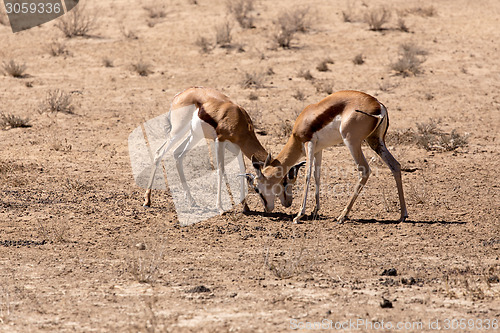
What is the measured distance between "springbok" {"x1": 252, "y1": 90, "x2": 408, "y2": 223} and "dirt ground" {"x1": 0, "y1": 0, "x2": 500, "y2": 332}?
48cm

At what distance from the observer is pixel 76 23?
20.0m

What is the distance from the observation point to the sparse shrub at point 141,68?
1711cm

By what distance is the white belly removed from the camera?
884 cm

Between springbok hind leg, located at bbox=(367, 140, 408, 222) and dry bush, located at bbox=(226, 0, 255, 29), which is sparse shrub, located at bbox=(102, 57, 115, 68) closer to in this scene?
dry bush, located at bbox=(226, 0, 255, 29)

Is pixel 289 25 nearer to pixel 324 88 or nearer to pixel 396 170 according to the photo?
pixel 324 88

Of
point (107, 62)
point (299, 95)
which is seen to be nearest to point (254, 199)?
point (299, 95)

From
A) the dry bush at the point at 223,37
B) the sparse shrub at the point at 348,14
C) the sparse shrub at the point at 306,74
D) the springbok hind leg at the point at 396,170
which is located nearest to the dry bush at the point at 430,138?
the sparse shrub at the point at 306,74

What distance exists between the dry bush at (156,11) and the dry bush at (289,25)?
3932 mm

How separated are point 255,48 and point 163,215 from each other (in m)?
10.3

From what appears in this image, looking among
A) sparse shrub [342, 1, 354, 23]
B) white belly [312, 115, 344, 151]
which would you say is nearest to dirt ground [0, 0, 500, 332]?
sparse shrub [342, 1, 354, 23]

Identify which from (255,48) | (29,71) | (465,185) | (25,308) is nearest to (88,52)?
(29,71)

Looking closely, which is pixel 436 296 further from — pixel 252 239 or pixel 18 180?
pixel 18 180

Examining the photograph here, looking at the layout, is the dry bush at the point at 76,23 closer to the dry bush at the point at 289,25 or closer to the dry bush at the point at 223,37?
the dry bush at the point at 223,37

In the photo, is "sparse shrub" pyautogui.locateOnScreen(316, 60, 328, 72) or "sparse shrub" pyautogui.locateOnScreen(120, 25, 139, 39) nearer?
"sparse shrub" pyautogui.locateOnScreen(316, 60, 328, 72)
